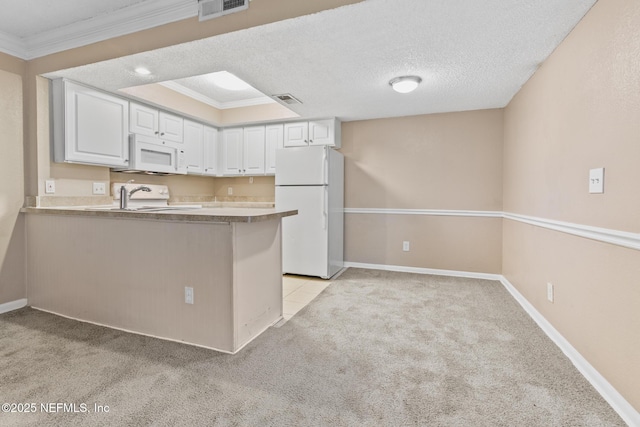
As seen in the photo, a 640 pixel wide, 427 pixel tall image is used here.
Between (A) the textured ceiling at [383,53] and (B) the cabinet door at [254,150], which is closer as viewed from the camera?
(A) the textured ceiling at [383,53]

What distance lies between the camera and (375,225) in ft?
14.0

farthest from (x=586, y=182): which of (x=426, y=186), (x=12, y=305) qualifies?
(x=12, y=305)

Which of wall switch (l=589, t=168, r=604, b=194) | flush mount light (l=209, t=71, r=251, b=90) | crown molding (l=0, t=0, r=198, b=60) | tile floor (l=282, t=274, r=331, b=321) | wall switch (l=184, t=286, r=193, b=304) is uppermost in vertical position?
flush mount light (l=209, t=71, r=251, b=90)

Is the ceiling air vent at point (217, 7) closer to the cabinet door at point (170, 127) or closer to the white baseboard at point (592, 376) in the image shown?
the cabinet door at point (170, 127)

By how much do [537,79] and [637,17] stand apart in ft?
4.33

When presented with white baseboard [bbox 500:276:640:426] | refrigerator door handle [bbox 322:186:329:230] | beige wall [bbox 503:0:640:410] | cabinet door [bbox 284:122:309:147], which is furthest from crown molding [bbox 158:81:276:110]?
white baseboard [bbox 500:276:640:426]

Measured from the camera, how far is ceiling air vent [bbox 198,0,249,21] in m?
1.97

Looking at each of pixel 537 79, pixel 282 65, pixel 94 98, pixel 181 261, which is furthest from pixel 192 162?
pixel 537 79

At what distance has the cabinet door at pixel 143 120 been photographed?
3.31 meters

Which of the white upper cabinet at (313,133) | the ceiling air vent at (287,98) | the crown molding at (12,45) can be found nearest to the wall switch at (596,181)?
the ceiling air vent at (287,98)

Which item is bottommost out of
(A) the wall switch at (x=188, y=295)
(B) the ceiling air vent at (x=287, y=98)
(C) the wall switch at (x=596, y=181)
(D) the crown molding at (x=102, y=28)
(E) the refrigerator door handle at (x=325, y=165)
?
(A) the wall switch at (x=188, y=295)

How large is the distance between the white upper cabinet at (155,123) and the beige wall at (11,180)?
0.89 metres

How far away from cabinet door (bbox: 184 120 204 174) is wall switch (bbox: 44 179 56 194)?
1.51 meters

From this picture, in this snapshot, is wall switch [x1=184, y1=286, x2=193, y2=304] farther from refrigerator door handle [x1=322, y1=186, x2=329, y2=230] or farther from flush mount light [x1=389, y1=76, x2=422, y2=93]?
flush mount light [x1=389, y1=76, x2=422, y2=93]
